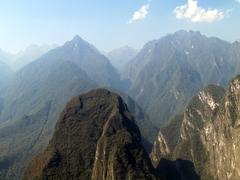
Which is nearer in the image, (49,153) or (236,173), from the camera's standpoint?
(49,153)

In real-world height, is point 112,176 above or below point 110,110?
below

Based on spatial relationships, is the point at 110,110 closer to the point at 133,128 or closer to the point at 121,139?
the point at 133,128

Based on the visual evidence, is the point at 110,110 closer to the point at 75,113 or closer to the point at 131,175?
the point at 75,113

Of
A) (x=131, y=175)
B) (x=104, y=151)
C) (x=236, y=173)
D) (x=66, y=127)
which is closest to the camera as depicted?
(x=131, y=175)

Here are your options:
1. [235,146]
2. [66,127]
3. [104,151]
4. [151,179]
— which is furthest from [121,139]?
[235,146]

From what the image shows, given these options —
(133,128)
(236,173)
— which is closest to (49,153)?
(133,128)

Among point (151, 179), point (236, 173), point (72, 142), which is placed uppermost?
point (72, 142)

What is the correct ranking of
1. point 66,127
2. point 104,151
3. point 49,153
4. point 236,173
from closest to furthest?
point 104,151
point 49,153
point 66,127
point 236,173
